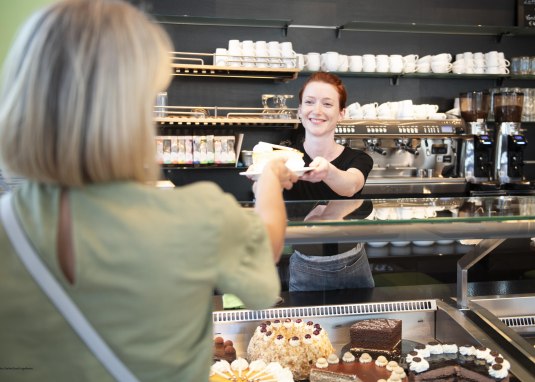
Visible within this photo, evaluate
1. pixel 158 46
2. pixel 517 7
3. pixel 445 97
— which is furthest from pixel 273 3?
pixel 158 46

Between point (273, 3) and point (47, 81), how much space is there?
4.96 metres

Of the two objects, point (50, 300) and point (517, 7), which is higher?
point (517, 7)

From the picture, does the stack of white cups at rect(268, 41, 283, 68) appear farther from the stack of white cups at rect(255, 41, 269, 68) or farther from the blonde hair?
the blonde hair

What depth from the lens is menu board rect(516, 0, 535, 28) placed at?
5957 mm

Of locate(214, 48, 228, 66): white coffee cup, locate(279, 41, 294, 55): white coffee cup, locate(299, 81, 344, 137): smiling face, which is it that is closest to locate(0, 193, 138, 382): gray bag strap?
locate(299, 81, 344, 137): smiling face

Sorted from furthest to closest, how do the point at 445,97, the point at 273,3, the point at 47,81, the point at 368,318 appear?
the point at 445,97
the point at 273,3
the point at 368,318
the point at 47,81

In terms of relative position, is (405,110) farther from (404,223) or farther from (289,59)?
(404,223)

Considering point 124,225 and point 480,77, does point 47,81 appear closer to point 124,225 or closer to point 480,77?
point 124,225

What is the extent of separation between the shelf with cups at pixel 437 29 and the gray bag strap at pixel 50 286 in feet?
15.9

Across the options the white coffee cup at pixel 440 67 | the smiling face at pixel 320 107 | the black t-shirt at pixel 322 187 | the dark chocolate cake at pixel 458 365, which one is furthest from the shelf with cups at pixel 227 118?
the dark chocolate cake at pixel 458 365

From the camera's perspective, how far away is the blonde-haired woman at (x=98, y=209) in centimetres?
88

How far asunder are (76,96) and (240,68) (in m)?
4.18

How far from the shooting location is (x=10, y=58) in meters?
0.91

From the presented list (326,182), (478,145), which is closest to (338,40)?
(478,145)
